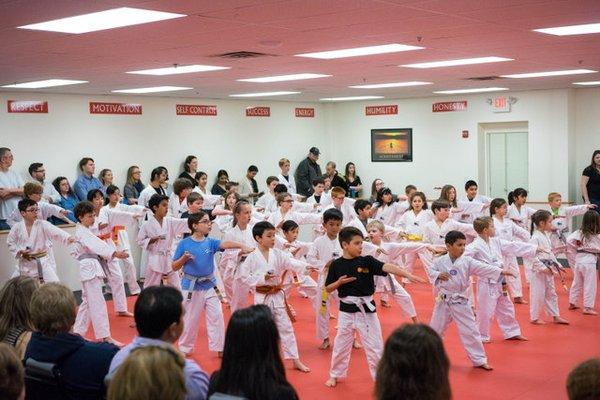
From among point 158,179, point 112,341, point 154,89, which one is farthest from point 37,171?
point 112,341

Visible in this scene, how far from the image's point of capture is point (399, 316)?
9.52 metres

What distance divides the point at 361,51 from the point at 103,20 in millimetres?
3394

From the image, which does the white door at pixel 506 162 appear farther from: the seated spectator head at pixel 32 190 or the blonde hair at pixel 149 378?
the blonde hair at pixel 149 378

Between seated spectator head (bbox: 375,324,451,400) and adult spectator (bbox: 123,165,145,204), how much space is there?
35.6 ft

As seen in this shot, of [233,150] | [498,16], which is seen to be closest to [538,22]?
[498,16]

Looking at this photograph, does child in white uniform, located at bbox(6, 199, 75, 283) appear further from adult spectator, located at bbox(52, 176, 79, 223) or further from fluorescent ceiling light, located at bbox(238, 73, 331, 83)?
fluorescent ceiling light, located at bbox(238, 73, 331, 83)

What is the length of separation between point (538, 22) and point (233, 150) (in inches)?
396

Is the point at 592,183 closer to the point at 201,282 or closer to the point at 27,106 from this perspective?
the point at 201,282

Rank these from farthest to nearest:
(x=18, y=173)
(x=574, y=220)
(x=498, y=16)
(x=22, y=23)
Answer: (x=574, y=220)
(x=18, y=173)
(x=498, y=16)
(x=22, y=23)

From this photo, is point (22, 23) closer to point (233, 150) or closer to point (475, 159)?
point (233, 150)

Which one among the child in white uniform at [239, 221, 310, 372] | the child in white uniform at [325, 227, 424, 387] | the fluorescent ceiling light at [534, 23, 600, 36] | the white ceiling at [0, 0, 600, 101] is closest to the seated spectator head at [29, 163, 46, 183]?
the white ceiling at [0, 0, 600, 101]

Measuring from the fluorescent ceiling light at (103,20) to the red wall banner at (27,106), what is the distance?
649 centimetres

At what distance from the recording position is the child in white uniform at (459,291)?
711 cm

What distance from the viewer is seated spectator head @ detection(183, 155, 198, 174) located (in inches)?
579
